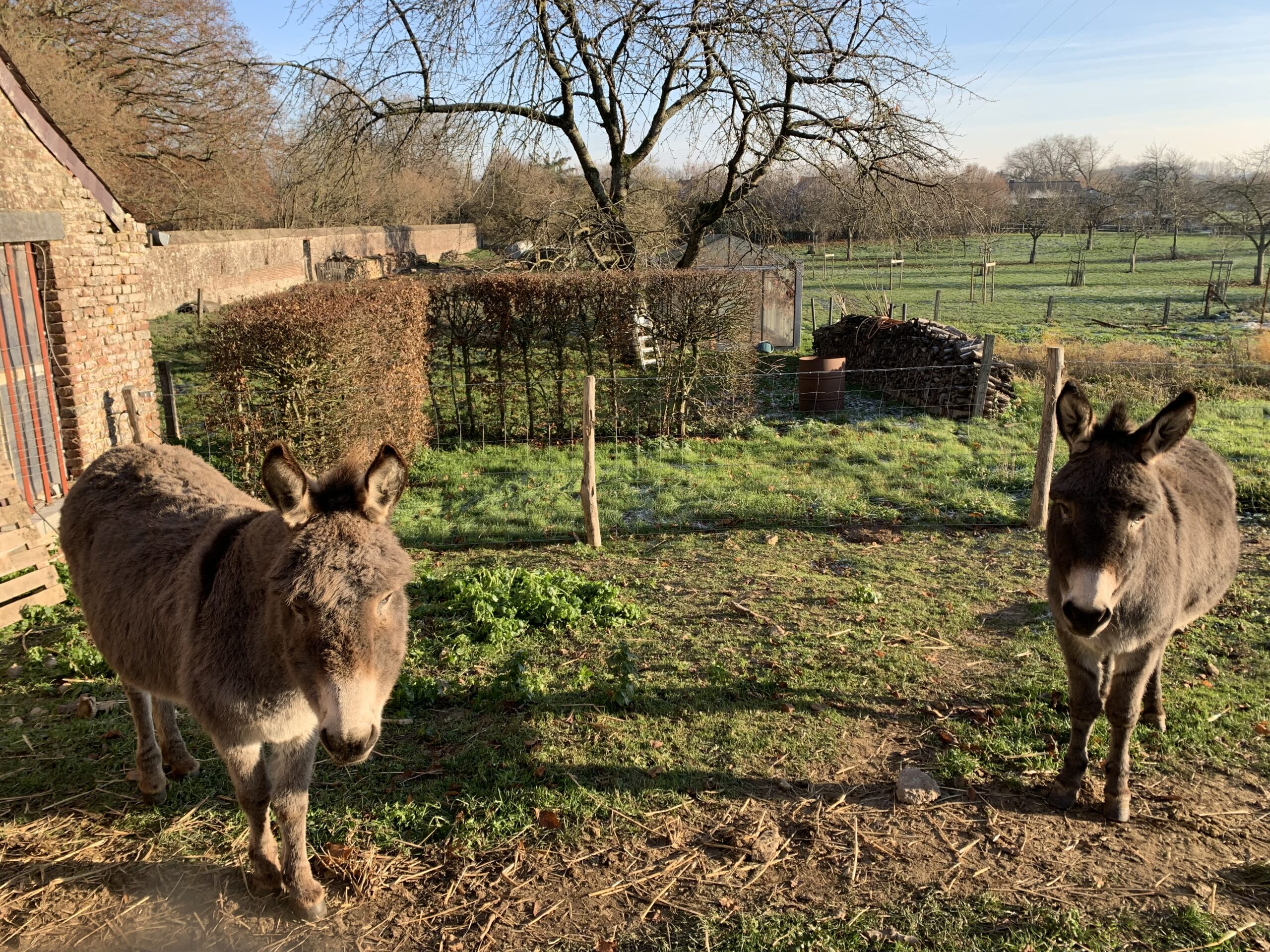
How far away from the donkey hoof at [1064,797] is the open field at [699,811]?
2.2 inches

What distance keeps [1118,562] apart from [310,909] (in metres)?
3.90

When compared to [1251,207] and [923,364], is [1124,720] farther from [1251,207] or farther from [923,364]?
[1251,207]

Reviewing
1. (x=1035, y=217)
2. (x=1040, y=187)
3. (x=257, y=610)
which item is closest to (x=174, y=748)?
(x=257, y=610)

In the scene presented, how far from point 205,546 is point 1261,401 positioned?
52.8ft

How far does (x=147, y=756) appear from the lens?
13.2 feet

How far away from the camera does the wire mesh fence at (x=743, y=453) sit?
28.9ft

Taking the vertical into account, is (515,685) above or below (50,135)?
below

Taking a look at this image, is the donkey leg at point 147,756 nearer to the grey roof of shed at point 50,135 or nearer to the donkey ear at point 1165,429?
the donkey ear at point 1165,429

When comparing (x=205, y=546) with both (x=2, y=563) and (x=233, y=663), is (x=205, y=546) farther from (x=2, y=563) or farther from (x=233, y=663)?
(x=2, y=563)

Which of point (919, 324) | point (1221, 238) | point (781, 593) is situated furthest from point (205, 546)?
point (1221, 238)

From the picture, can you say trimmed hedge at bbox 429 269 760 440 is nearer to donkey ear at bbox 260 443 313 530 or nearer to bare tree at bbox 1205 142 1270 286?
donkey ear at bbox 260 443 313 530

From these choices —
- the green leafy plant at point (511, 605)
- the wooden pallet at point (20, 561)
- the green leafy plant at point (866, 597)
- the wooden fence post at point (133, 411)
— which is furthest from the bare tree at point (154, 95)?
the green leafy plant at point (866, 597)

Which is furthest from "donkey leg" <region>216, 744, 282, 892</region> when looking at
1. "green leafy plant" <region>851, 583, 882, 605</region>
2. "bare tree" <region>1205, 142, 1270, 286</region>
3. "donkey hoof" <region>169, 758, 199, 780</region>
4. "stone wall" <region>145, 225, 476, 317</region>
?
"bare tree" <region>1205, 142, 1270, 286</region>

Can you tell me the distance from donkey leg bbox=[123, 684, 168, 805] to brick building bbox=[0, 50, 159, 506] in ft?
15.6
